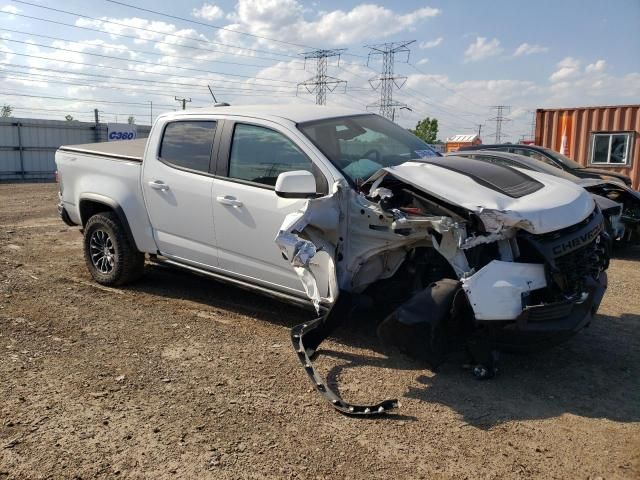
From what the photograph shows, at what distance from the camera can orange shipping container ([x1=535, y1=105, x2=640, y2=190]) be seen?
46.7 feet

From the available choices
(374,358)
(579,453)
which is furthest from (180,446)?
(579,453)

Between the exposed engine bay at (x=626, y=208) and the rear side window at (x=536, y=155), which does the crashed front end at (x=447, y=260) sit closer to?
the exposed engine bay at (x=626, y=208)

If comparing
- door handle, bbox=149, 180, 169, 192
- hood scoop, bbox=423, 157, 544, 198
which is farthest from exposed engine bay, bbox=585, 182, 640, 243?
door handle, bbox=149, 180, 169, 192

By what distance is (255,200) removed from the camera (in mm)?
4355

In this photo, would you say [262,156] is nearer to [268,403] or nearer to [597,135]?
[268,403]

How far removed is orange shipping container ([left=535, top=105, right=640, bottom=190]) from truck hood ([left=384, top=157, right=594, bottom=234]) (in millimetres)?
11874

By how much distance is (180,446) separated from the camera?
299 centimetres

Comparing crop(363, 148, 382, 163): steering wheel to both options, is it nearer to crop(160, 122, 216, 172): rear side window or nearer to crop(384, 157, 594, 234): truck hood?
crop(384, 157, 594, 234): truck hood

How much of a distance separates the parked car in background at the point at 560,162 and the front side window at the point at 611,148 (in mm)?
5263

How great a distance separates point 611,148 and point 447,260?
13.1 meters

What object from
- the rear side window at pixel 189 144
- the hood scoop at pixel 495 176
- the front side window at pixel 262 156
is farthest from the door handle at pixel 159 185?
the hood scoop at pixel 495 176

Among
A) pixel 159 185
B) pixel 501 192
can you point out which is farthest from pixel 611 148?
pixel 159 185

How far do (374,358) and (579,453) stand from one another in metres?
1.56

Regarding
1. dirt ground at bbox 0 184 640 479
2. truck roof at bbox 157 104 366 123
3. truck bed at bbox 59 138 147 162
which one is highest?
truck roof at bbox 157 104 366 123
